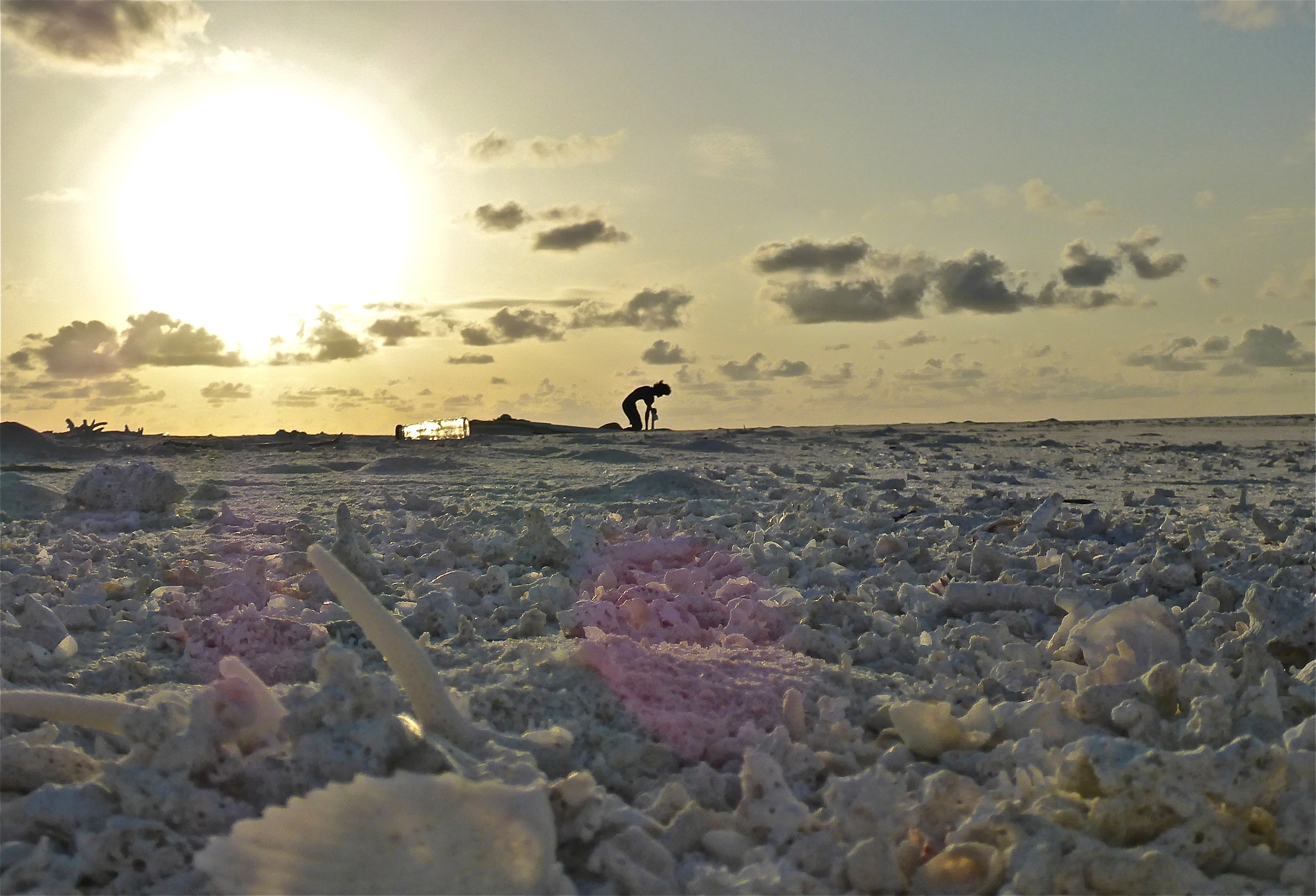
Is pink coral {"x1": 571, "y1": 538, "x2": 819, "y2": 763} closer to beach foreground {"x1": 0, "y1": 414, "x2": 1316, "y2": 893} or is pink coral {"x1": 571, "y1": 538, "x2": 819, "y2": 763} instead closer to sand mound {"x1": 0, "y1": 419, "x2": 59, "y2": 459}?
beach foreground {"x1": 0, "y1": 414, "x2": 1316, "y2": 893}

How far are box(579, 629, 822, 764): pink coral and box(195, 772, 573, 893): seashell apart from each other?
0.63 metres

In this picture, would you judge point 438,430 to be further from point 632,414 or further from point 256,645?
point 256,645

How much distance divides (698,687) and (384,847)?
97 centimetres

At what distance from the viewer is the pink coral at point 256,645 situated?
2473 millimetres

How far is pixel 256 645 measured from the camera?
8.54ft

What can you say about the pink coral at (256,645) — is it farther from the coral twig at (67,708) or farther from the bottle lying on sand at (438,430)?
the bottle lying on sand at (438,430)

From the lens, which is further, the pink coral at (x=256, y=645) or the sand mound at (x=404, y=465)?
the sand mound at (x=404, y=465)

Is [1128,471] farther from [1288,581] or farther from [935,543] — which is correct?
[1288,581]

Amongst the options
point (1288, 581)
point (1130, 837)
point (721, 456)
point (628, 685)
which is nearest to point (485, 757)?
point (628, 685)

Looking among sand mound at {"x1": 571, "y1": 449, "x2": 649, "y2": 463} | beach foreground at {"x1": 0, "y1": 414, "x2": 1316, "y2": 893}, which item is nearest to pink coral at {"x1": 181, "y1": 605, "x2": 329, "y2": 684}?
beach foreground at {"x1": 0, "y1": 414, "x2": 1316, "y2": 893}

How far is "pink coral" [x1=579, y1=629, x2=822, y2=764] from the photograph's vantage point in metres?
1.96

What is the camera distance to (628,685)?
2131 mm

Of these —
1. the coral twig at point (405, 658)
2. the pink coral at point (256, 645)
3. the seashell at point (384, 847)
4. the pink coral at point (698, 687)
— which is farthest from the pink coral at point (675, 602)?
the seashell at point (384, 847)

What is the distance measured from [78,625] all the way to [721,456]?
862 centimetres
